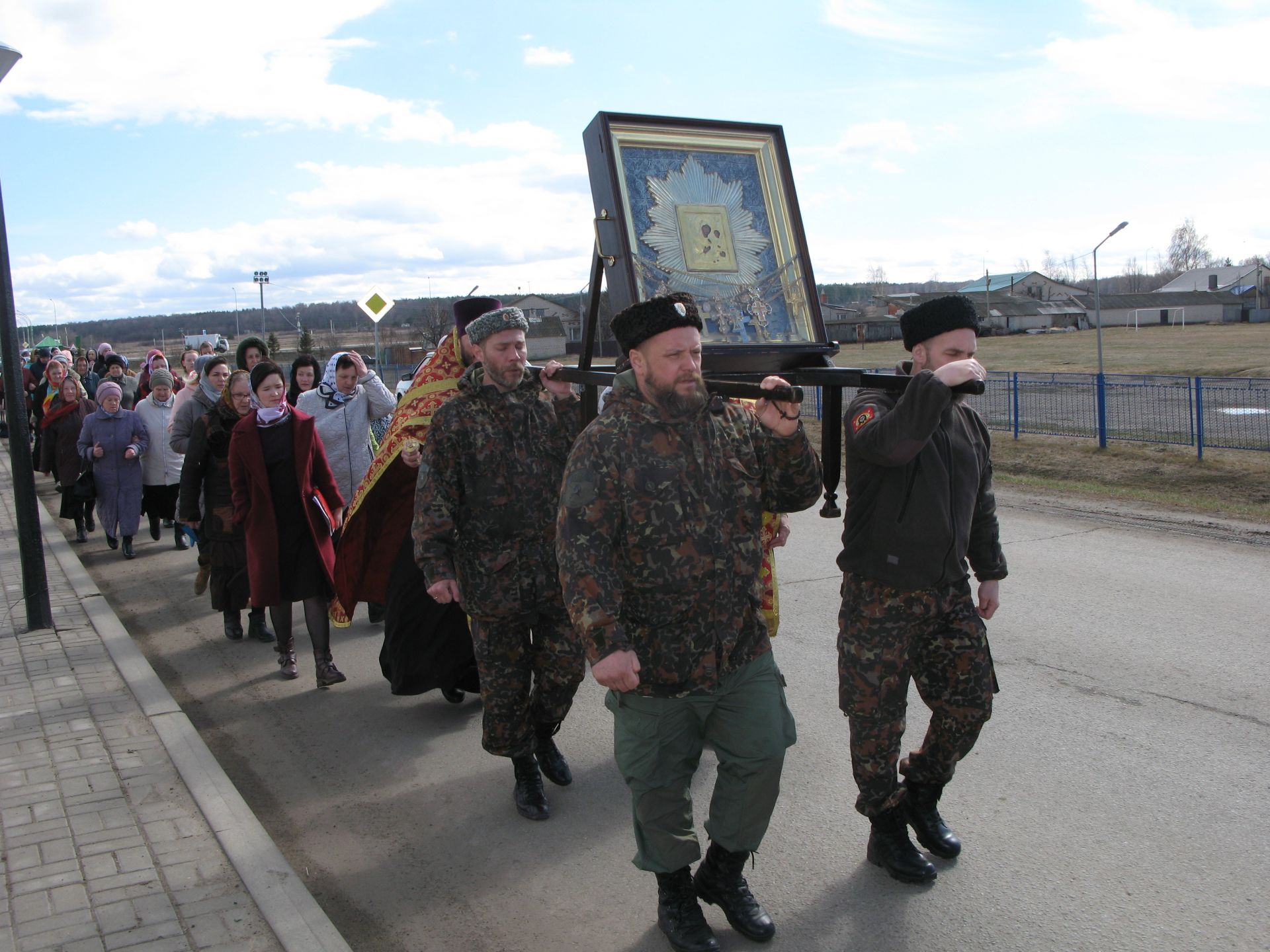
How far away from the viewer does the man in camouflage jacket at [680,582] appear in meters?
3.08

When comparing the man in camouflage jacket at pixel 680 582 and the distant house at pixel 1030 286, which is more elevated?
the distant house at pixel 1030 286

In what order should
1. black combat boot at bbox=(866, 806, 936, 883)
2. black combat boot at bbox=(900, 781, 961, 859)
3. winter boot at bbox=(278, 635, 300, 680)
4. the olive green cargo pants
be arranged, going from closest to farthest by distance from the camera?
1. the olive green cargo pants
2. black combat boot at bbox=(866, 806, 936, 883)
3. black combat boot at bbox=(900, 781, 961, 859)
4. winter boot at bbox=(278, 635, 300, 680)

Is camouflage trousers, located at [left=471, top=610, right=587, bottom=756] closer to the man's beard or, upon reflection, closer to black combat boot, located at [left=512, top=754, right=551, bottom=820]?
black combat boot, located at [left=512, top=754, right=551, bottom=820]

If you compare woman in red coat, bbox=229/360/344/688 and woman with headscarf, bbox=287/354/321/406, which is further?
woman with headscarf, bbox=287/354/321/406

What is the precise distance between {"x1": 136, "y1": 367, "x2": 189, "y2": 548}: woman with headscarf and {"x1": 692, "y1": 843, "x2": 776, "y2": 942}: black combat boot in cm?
838

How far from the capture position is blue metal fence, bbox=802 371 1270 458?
595 inches

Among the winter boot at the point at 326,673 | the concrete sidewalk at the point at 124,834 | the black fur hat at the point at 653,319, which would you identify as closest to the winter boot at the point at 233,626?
the concrete sidewalk at the point at 124,834

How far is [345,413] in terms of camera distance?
7.38m

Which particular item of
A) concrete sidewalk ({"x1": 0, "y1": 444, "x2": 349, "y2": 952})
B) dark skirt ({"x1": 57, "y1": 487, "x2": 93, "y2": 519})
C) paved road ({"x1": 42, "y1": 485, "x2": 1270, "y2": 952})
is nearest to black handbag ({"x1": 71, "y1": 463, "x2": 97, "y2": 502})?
dark skirt ({"x1": 57, "y1": 487, "x2": 93, "y2": 519})

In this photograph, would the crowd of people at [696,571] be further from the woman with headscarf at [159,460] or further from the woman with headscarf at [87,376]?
the woman with headscarf at [87,376]

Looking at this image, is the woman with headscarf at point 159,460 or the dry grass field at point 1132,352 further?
the dry grass field at point 1132,352

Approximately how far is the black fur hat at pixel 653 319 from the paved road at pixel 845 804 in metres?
1.94

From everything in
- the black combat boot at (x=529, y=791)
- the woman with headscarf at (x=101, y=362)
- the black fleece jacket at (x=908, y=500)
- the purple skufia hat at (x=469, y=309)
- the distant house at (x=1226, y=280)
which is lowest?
the black combat boot at (x=529, y=791)

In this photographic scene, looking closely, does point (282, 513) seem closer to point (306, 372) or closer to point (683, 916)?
point (306, 372)
